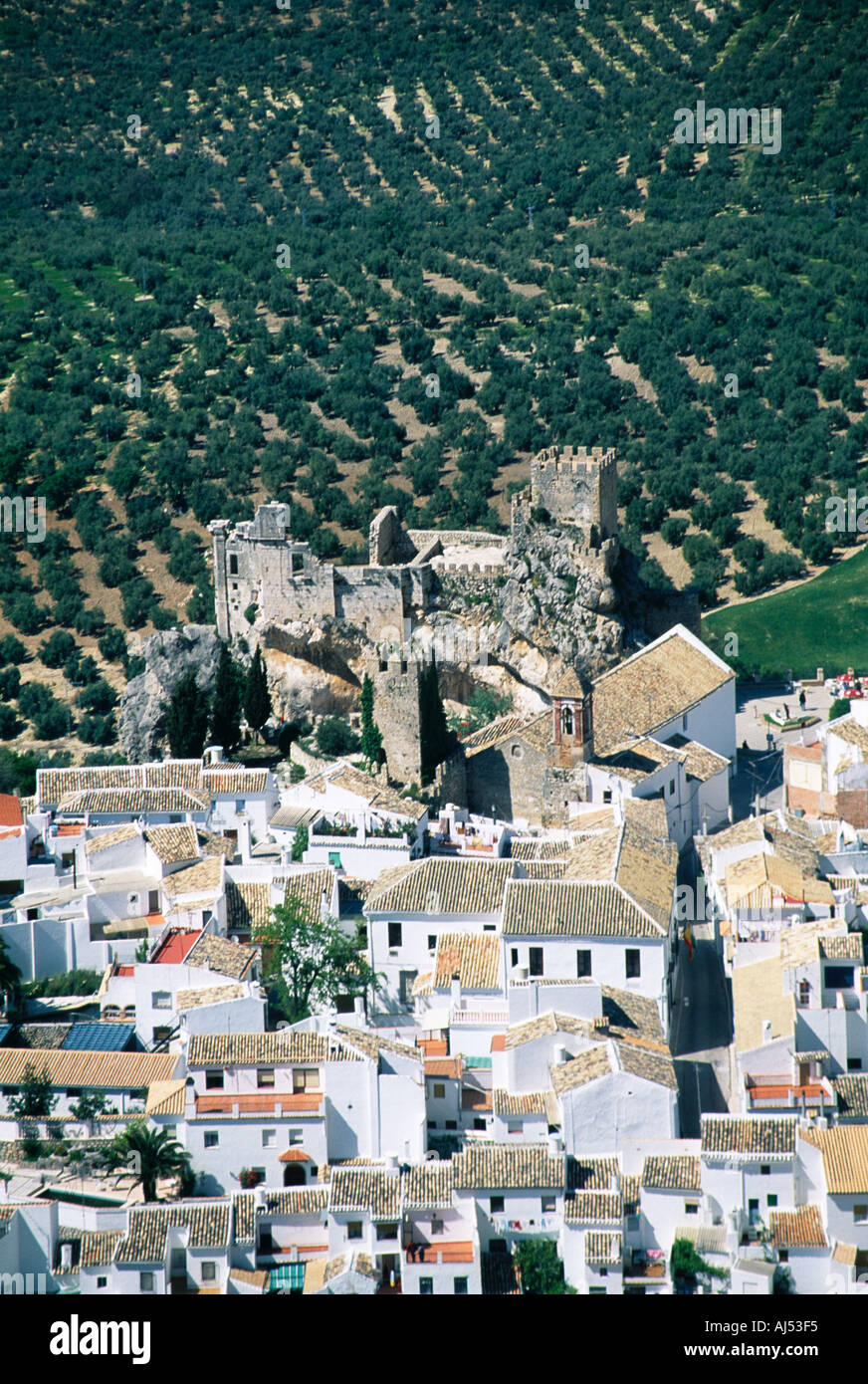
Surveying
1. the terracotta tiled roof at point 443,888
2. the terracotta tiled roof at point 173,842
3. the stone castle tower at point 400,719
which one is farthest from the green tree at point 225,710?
the terracotta tiled roof at point 443,888

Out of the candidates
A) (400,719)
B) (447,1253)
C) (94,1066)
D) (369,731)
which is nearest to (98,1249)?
(94,1066)

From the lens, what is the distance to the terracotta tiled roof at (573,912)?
36.5m

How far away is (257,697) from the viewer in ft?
160

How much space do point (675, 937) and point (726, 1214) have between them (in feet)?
29.1

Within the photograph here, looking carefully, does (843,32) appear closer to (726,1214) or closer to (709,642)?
(709,642)

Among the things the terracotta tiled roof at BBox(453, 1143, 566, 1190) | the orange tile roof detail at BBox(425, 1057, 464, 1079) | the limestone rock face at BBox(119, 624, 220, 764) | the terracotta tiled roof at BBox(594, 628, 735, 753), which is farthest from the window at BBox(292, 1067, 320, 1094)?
the limestone rock face at BBox(119, 624, 220, 764)

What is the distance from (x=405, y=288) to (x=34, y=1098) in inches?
2369

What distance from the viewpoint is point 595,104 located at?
106062 mm

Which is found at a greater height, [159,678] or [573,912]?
[159,678]

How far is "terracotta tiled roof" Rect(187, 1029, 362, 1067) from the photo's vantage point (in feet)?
112

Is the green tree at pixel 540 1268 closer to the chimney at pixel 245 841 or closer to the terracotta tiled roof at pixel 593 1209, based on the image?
the terracotta tiled roof at pixel 593 1209

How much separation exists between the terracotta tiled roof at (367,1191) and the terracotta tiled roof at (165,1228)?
1.74m

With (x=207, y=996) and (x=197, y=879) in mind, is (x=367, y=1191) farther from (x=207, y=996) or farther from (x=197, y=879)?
(x=197, y=879)
